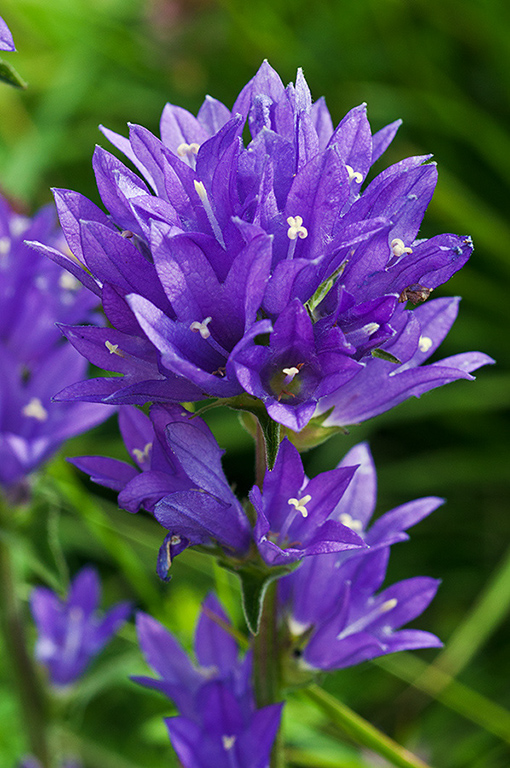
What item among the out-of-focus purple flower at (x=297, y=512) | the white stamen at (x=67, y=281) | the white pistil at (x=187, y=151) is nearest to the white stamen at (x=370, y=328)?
the out-of-focus purple flower at (x=297, y=512)

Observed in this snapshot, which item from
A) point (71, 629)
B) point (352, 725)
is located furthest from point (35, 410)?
point (352, 725)

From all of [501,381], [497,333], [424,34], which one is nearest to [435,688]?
[501,381]

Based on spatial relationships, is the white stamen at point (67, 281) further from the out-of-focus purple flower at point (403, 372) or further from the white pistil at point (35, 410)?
the out-of-focus purple flower at point (403, 372)

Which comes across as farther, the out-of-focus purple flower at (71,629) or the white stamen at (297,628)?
the out-of-focus purple flower at (71,629)

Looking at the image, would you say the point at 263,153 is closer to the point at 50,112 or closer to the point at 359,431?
the point at 359,431

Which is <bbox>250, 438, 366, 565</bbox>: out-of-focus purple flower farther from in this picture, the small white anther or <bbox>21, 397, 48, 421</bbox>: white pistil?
<bbox>21, 397, 48, 421</bbox>: white pistil

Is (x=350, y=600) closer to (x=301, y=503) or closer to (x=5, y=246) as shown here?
(x=301, y=503)

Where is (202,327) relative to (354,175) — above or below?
below
